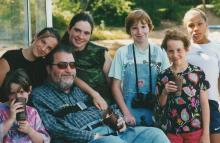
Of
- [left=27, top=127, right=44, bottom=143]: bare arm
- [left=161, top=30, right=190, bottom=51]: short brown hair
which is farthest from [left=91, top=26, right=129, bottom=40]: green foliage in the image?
[left=27, top=127, right=44, bottom=143]: bare arm

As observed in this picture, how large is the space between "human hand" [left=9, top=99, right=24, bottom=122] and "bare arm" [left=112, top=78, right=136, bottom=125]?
1066 mm

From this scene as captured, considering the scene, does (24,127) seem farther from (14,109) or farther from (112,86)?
(112,86)

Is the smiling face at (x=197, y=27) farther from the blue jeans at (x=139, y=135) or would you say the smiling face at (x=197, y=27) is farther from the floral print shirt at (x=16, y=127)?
the floral print shirt at (x=16, y=127)

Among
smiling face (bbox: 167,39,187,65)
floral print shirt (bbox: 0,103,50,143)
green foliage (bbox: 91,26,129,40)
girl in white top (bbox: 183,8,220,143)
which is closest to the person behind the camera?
floral print shirt (bbox: 0,103,50,143)

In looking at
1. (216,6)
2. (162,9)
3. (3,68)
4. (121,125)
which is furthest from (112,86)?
(162,9)

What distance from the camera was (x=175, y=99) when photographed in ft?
13.0

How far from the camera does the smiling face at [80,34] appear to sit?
4.20 metres

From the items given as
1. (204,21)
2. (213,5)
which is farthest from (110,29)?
(204,21)

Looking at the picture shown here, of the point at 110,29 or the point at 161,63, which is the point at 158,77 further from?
the point at 110,29

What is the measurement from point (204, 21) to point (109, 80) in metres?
1.04

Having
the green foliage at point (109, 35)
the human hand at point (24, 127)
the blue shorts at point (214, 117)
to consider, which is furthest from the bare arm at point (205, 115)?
the green foliage at point (109, 35)

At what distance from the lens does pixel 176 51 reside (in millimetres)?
3967

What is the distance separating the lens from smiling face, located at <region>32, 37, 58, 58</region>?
3.94 m

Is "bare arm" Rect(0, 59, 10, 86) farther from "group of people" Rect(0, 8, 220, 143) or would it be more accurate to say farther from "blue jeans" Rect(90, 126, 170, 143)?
"blue jeans" Rect(90, 126, 170, 143)
